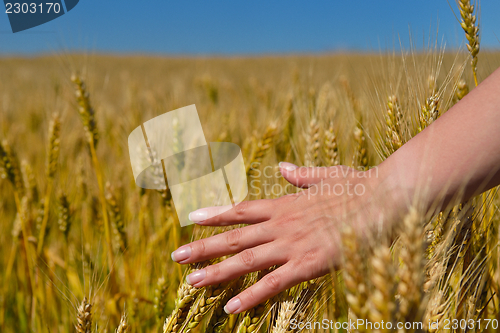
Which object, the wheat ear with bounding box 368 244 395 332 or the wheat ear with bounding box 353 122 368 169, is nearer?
the wheat ear with bounding box 368 244 395 332

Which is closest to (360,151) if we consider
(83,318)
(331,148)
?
(331,148)

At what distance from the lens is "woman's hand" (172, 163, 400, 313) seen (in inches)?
26.5

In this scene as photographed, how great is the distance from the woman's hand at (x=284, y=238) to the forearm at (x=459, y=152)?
0.07 metres

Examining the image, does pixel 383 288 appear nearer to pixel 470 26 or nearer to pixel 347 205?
pixel 347 205

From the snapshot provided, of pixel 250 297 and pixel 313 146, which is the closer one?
pixel 250 297

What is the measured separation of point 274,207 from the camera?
0.80 m

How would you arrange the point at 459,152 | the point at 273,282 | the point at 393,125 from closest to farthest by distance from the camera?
the point at 459,152
the point at 273,282
the point at 393,125

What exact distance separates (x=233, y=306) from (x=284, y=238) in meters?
0.19

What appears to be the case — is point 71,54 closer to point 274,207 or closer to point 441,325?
point 274,207

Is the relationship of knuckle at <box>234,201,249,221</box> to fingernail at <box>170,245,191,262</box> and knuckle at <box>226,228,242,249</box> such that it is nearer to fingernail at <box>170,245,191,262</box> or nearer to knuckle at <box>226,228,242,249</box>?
knuckle at <box>226,228,242,249</box>

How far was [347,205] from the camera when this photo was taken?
0.66m

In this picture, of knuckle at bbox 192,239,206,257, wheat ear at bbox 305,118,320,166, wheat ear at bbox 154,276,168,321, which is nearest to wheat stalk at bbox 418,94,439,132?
wheat ear at bbox 305,118,320,166

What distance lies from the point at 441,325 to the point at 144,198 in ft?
3.71

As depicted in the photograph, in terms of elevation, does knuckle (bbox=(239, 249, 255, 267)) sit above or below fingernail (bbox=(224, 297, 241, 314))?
above
